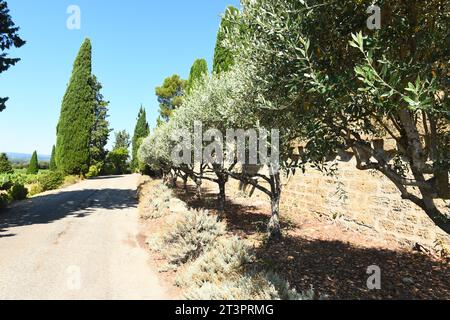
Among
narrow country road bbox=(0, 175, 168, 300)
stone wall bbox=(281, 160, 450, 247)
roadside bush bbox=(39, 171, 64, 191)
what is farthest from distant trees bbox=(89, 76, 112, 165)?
stone wall bbox=(281, 160, 450, 247)

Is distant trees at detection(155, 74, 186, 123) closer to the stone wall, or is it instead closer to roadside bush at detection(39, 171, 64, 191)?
roadside bush at detection(39, 171, 64, 191)

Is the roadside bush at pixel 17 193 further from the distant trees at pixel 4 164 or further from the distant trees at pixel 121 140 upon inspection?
the distant trees at pixel 121 140

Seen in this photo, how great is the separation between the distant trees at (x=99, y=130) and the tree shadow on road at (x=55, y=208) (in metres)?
27.4

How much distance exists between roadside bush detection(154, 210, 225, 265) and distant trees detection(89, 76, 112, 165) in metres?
42.5

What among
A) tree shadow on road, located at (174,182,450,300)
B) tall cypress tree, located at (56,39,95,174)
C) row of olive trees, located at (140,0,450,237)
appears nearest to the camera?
row of olive trees, located at (140,0,450,237)

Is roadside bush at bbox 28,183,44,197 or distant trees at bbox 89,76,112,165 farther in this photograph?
distant trees at bbox 89,76,112,165

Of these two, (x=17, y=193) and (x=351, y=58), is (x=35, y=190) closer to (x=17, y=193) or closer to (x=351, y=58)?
(x=17, y=193)

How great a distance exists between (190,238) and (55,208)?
496 inches

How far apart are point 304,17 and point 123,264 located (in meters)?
8.30

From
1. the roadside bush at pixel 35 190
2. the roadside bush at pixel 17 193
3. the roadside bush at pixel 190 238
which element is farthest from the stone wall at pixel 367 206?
the roadside bush at pixel 35 190

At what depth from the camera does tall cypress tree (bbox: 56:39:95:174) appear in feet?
121

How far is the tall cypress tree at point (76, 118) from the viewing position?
37.0 metres

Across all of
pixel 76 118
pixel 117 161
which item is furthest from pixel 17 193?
pixel 117 161

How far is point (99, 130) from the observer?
52.3m
